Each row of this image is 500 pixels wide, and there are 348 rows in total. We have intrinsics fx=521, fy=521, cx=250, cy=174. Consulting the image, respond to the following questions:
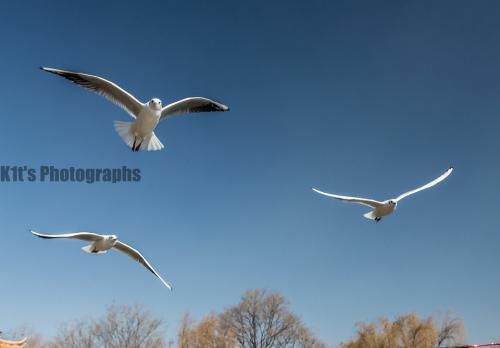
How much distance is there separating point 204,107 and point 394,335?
31001 millimetres

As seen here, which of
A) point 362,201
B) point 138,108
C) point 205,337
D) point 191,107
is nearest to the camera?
point 138,108

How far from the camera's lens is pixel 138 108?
13.4 meters

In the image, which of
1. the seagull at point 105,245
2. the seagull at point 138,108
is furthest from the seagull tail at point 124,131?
the seagull at point 105,245

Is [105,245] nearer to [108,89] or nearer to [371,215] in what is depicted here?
[108,89]

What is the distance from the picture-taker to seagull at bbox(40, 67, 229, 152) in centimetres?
1283

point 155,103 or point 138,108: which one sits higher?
point 138,108

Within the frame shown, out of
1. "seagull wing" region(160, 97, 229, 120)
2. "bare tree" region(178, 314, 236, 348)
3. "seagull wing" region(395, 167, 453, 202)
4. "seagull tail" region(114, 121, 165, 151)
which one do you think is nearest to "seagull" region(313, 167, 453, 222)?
"seagull wing" region(395, 167, 453, 202)

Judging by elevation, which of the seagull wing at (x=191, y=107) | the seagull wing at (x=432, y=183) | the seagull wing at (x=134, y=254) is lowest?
the seagull wing at (x=134, y=254)

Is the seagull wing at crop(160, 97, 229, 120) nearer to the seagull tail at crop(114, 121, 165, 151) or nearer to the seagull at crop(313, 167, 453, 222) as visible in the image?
the seagull tail at crop(114, 121, 165, 151)

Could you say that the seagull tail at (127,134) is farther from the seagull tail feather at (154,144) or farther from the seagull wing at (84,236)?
the seagull wing at (84,236)

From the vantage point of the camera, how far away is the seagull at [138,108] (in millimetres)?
12828

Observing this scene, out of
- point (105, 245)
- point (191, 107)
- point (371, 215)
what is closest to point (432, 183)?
point (371, 215)

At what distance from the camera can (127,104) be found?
525 inches

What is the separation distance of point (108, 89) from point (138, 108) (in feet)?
2.85
